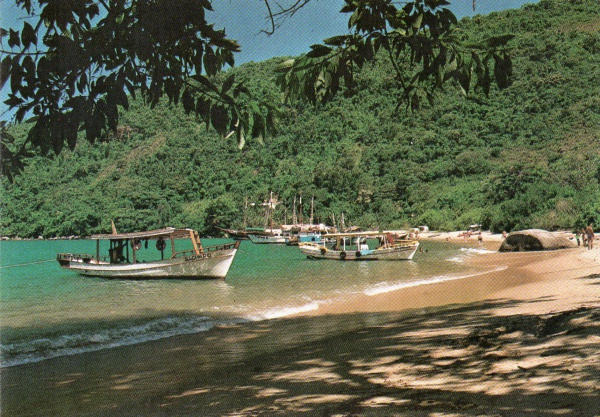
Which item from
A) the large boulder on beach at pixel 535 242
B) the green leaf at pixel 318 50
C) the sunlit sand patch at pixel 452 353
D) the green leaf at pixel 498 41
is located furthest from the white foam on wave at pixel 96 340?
the large boulder on beach at pixel 535 242

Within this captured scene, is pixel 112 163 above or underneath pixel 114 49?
above

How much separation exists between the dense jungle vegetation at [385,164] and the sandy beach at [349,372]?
35265 millimetres

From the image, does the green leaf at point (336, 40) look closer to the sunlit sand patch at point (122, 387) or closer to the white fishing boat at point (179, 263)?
the sunlit sand patch at point (122, 387)

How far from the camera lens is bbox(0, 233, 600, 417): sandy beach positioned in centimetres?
361

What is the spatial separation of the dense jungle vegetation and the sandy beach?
35.3m

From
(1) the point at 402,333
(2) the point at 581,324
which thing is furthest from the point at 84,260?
(2) the point at 581,324

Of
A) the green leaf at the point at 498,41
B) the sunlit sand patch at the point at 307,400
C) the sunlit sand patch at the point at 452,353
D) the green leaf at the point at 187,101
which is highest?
the green leaf at the point at 498,41

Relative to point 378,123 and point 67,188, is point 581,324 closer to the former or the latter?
point 67,188

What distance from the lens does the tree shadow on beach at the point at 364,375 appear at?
11.7ft

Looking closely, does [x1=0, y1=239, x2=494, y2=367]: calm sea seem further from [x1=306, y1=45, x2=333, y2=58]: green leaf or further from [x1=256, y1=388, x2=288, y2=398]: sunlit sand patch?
[x1=306, y1=45, x2=333, y2=58]: green leaf

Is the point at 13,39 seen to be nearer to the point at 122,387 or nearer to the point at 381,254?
the point at 122,387

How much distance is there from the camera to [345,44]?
337cm

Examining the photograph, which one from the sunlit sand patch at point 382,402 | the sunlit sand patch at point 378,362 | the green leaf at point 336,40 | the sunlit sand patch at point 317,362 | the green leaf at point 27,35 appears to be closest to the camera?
the green leaf at point 27,35

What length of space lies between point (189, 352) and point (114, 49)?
577cm
